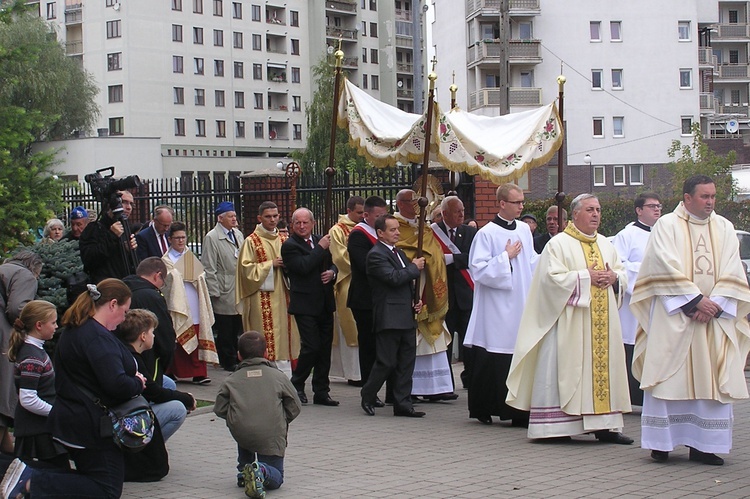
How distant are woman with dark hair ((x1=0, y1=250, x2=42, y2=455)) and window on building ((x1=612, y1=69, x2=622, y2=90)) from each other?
169 ft

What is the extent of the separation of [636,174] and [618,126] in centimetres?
267

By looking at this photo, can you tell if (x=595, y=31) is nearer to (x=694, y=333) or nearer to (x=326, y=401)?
(x=326, y=401)

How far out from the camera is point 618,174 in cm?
5656

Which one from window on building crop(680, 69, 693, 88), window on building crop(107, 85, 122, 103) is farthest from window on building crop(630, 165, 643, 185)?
window on building crop(107, 85, 122, 103)

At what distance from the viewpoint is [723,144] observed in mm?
60219

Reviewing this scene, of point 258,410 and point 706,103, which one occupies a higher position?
point 706,103

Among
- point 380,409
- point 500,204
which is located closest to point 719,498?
point 500,204

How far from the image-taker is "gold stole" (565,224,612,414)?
28.7 feet

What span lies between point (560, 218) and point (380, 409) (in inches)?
103

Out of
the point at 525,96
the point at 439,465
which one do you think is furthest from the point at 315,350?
the point at 525,96

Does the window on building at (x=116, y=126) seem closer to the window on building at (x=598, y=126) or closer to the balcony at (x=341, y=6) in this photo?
the balcony at (x=341, y=6)

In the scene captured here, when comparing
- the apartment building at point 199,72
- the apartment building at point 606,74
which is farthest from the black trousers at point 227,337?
the apartment building at point 199,72

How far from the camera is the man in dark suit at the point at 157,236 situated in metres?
12.3

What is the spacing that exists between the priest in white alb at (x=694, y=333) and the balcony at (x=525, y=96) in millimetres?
46780
